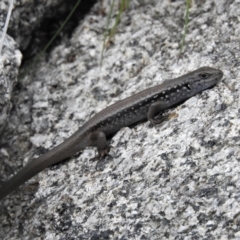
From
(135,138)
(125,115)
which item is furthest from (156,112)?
(135,138)

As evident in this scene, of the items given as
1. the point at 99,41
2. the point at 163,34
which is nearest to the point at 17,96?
the point at 99,41

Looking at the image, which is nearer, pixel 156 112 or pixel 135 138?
pixel 135 138

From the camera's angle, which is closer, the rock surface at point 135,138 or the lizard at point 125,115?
the rock surface at point 135,138

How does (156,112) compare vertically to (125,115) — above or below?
below

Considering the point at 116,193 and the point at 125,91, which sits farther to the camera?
the point at 125,91

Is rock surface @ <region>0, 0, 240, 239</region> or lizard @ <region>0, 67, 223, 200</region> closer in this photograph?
rock surface @ <region>0, 0, 240, 239</region>

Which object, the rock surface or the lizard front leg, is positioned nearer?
the rock surface

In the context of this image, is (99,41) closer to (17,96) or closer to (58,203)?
(17,96)

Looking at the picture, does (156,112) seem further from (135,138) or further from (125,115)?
(135,138)
